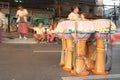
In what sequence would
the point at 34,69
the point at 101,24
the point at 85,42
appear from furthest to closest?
the point at 34,69
the point at 85,42
the point at 101,24

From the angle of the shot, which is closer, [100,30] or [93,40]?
[100,30]

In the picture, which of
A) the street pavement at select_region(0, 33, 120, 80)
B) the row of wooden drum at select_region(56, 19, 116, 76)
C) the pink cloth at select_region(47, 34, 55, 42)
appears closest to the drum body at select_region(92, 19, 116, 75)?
the row of wooden drum at select_region(56, 19, 116, 76)

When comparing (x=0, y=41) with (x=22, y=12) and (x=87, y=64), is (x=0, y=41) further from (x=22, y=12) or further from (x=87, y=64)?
(x=87, y=64)

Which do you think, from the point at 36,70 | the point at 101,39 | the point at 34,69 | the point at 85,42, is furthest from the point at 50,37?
the point at 101,39

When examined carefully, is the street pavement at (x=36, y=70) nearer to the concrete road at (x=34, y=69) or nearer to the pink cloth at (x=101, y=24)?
the concrete road at (x=34, y=69)

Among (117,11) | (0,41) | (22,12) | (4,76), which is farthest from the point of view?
(117,11)

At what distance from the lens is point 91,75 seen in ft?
21.3

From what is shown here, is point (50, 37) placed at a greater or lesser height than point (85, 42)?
lesser

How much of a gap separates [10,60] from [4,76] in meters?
2.14

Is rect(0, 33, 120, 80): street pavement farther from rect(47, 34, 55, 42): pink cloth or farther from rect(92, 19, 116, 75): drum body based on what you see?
rect(47, 34, 55, 42): pink cloth

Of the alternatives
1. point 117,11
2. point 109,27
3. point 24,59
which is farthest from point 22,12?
point 117,11

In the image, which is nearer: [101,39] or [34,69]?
[101,39]

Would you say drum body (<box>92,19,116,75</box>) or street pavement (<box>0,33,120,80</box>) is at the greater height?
drum body (<box>92,19,116,75</box>)

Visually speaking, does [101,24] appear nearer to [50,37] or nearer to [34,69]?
[34,69]
